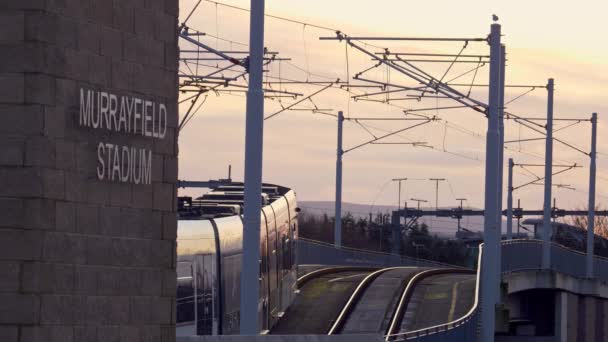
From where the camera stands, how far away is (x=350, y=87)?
142 feet

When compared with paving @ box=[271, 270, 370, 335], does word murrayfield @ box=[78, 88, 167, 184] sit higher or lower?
higher

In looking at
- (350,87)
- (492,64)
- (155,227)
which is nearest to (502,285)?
(350,87)

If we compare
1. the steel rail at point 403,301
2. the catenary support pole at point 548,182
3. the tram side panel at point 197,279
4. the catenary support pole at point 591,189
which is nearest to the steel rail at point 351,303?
the steel rail at point 403,301

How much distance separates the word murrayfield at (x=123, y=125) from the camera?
32.9 feet

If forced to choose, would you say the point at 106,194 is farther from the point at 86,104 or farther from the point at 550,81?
the point at 550,81

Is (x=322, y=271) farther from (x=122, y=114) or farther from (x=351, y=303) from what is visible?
(x=122, y=114)

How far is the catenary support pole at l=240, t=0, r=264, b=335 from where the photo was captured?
19531 mm

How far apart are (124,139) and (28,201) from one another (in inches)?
51.5

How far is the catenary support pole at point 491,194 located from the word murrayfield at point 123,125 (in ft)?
80.9

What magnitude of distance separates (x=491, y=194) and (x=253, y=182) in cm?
1696

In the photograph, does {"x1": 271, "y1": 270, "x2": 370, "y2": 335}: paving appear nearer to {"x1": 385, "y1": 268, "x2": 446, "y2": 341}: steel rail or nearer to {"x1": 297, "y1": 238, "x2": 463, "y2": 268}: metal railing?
{"x1": 385, "y1": 268, "x2": 446, "y2": 341}: steel rail

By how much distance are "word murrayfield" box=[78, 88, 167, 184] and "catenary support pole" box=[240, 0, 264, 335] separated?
8614 millimetres

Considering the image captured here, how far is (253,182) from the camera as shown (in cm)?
1950

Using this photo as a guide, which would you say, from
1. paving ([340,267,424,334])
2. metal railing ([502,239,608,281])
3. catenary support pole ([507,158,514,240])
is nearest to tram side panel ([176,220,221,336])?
paving ([340,267,424,334])
